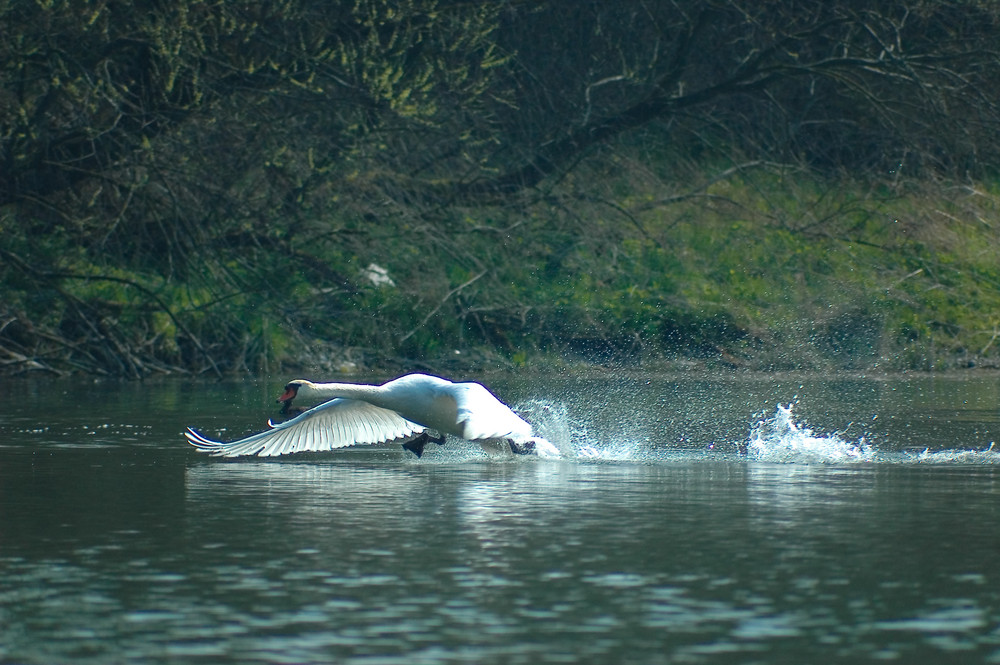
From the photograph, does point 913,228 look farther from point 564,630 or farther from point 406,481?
point 564,630

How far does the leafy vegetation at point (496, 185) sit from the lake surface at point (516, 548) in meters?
6.44

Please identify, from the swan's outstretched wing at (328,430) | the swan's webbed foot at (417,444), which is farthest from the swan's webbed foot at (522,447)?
the swan's outstretched wing at (328,430)

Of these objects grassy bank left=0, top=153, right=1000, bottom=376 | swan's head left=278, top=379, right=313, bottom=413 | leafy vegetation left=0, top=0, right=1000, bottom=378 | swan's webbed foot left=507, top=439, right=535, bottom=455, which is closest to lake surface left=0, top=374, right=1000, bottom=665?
swan's webbed foot left=507, top=439, right=535, bottom=455

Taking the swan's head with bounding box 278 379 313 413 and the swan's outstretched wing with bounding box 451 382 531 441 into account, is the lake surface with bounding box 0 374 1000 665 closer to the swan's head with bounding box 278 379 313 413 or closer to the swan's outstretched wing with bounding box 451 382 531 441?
the swan's outstretched wing with bounding box 451 382 531 441

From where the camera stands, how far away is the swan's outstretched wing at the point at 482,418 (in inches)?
465

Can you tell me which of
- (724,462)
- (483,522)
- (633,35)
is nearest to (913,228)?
(633,35)

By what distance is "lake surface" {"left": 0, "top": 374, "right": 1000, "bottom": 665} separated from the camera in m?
6.30

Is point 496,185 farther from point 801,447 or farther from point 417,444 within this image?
point 801,447

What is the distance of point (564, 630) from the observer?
644cm

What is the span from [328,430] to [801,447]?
3.60m

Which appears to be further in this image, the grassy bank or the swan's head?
the grassy bank

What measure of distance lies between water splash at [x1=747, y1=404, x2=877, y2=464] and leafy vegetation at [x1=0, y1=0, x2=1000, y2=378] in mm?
8971

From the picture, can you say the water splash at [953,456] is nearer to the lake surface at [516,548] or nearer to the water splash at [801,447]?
the lake surface at [516,548]

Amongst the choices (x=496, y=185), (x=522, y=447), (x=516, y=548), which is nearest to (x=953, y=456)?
(x=522, y=447)
